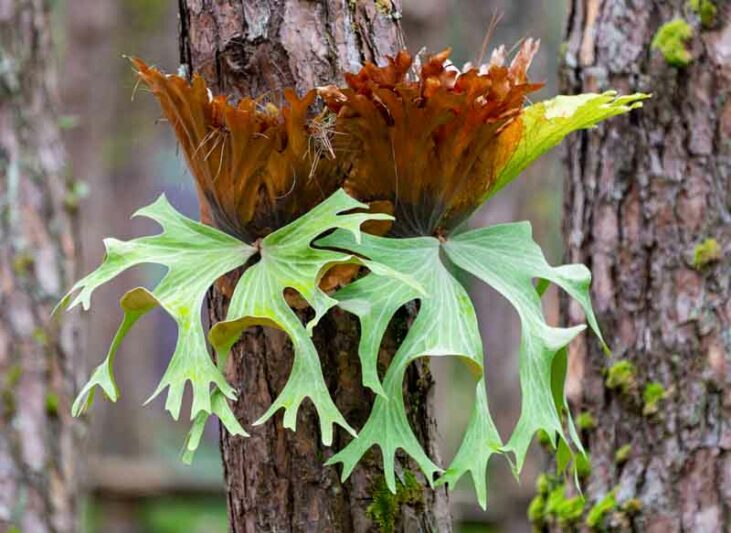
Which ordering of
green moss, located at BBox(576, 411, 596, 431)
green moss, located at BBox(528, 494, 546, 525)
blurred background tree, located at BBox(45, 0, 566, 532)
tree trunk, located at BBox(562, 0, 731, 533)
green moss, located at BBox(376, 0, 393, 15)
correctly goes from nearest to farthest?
1. green moss, located at BBox(376, 0, 393, 15)
2. tree trunk, located at BBox(562, 0, 731, 533)
3. green moss, located at BBox(576, 411, 596, 431)
4. green moss, located at BBox(528, 494, 546, 525)
5. blurred background tree, located at BBox(45, 0, 566, 532)

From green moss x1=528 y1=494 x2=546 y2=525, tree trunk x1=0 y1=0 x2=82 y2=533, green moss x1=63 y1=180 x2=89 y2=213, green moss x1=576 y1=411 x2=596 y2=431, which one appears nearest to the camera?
green moss x1=576 y1=411 x2=596 y2=431

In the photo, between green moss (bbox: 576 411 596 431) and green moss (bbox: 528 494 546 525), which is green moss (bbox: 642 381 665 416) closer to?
green moss (bbox: 576 411 596 431)

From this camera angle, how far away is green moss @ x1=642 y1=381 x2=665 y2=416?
246cm

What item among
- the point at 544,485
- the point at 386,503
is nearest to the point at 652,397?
the point at 544,485

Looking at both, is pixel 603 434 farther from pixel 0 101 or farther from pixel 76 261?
pixel 0 101

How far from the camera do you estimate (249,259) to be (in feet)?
5.45

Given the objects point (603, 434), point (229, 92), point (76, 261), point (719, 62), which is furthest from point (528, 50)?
point (76, 261)

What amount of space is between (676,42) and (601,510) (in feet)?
3.88

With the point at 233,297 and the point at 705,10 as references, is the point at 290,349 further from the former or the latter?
the point at 705,10

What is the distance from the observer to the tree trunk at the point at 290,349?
172cm

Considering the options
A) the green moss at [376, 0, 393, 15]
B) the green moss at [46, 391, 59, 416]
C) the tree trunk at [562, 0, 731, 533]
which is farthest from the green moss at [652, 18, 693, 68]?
the green moss at [46, 391, 59, 416]

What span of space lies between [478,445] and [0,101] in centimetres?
220

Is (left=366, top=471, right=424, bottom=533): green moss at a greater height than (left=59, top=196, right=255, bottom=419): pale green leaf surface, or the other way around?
(left=59, top=196, right=255, bottom=419): pale green leaf surface

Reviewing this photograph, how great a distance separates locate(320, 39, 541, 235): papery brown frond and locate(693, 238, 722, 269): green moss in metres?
0.95
